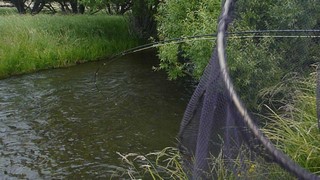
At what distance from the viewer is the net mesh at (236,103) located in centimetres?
211

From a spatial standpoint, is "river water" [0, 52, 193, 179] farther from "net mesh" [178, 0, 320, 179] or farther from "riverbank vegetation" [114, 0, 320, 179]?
"net mesh" [178, 0, 320, 179]

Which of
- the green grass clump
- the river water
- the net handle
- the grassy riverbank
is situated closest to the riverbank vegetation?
the green grass clump

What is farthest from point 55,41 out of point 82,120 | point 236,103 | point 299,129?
point 236,103

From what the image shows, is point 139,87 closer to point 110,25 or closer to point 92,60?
point 92,60

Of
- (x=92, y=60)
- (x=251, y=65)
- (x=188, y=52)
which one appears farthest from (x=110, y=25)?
(x=251, y=65)

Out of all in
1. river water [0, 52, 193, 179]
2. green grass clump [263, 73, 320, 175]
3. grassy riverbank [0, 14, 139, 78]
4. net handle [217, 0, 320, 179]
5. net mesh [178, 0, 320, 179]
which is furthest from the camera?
grassy riverbank [0, 14, 139, 78]

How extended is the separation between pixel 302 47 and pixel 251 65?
0.63m

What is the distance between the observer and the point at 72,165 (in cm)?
632

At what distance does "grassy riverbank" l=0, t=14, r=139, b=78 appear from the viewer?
39.1 ft

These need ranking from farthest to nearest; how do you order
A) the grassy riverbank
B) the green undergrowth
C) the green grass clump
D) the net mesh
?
the grassy riverbank
the green grass clump
the green undergrowth
the net mesh

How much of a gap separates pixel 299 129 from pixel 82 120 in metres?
5.16

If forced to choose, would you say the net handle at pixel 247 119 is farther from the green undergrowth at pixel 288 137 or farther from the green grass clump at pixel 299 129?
the green grass clump at pixel 299 129

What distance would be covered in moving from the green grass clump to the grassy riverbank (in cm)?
876

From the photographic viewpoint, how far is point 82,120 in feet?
26.9
